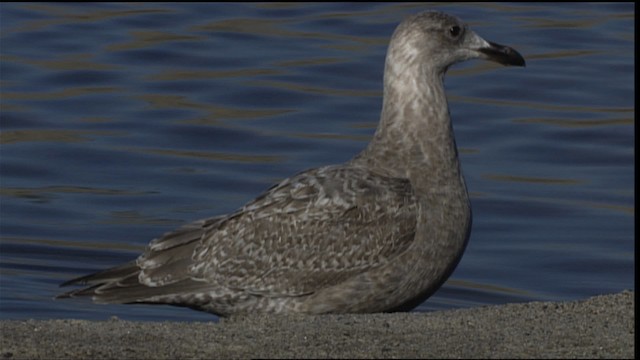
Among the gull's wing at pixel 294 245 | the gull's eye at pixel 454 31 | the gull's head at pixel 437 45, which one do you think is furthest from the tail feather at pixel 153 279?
the gull's eye at pixel 454 31

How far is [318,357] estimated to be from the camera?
7438 mm

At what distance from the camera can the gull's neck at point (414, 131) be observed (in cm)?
1021

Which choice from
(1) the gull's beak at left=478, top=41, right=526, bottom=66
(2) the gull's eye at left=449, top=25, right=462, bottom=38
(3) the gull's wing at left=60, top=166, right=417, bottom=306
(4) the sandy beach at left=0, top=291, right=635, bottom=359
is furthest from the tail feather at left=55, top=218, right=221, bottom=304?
(1) the gull's beak at left=478, top=41, right=526, bottom=66

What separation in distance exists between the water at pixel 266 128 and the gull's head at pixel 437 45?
258cm

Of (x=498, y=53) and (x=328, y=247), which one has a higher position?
(x=498, y=53)

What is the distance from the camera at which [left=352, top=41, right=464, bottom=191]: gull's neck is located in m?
10.2

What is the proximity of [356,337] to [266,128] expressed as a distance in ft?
31.5

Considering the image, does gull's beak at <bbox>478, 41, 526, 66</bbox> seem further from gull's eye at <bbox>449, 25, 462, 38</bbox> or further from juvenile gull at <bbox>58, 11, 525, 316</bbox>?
juvenile gull at <bbox>58, 11, 525, 316</bbox>

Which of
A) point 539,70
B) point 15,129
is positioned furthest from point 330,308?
point 539,70

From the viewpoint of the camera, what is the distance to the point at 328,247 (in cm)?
999

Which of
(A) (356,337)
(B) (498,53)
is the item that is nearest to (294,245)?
(B) (498,53)

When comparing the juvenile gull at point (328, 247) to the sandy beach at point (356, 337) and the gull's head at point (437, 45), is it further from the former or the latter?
the sandy beach at point (356, 337)

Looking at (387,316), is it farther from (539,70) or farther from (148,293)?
(539,70)

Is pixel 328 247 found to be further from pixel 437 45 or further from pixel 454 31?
pixel 454 31
